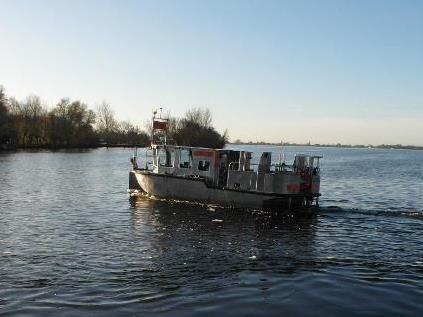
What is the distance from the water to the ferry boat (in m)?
1.11

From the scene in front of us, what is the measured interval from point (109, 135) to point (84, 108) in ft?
120

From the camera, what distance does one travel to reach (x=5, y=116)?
11281cm

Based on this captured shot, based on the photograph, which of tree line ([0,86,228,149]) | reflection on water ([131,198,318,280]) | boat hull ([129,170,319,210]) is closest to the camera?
reflection on water ([131,198,318,280])

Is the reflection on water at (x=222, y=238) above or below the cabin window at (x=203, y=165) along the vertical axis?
below

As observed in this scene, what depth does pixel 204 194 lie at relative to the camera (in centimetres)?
2986

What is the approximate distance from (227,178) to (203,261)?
13.1m

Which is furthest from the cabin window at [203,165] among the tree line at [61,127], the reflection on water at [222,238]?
the tree line at [61,127]

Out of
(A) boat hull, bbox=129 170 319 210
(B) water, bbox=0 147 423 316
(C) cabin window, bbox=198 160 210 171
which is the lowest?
(B) water, bbox=0 147 423 316

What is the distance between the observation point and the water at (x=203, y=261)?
1222cm

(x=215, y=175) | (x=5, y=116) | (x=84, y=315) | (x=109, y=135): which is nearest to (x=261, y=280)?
(x=84, y=315)

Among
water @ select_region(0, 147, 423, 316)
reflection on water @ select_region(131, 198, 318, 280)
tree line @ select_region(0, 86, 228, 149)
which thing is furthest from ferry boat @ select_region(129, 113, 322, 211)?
tree line @ select_region(0, 86, 228, 149)

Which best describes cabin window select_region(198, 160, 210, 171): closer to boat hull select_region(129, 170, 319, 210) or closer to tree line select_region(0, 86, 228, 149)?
boat hull select_region(129, 170, 319, 210)

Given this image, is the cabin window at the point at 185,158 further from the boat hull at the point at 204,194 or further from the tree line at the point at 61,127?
the tree line at the point at 61,127

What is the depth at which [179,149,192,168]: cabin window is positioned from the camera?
31078 millimetres
